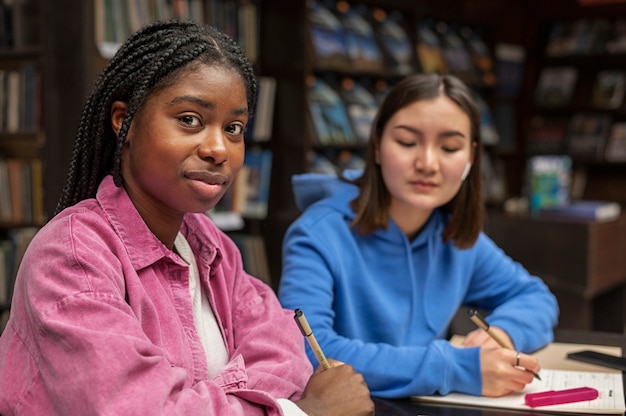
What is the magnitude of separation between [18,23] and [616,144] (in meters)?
4.04

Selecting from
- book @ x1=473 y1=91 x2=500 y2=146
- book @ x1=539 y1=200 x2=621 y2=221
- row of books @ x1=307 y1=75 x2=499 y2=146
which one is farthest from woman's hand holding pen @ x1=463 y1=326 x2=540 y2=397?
book @ x1=473 y1=91 x2=500 y2=146

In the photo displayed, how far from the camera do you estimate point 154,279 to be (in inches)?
38.4

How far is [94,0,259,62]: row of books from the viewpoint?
2.97 meters

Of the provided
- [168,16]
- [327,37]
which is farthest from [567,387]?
[327,37]

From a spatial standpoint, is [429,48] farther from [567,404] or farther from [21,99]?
[567,404]

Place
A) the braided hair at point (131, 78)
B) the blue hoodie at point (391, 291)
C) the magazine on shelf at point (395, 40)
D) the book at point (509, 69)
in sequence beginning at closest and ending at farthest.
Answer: the braided hair at point (131, 78), the blue hoodie at point (391, 291), the magazine on shelf at point (395, 40), the book at point (509, 69)

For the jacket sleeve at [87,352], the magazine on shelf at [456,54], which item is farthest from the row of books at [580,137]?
the jacket sleeve at [87,352]

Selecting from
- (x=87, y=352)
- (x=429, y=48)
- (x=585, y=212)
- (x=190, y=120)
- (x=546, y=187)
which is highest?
(x=429, y=48)

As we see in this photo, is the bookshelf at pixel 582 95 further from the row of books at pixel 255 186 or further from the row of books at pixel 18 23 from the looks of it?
the row of books at pixel 18 23

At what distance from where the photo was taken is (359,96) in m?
4.36

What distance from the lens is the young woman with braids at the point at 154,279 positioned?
32.6 inches

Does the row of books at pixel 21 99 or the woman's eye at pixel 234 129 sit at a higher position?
the woman's eye at pixel 234 129

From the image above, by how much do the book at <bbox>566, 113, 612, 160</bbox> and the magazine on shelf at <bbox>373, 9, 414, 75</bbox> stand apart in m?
1.71

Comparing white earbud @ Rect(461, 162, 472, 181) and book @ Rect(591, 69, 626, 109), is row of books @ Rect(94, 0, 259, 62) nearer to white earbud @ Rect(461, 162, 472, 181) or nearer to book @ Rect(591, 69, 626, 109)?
white earbud @ Rect(461, 162, 472, 181)
